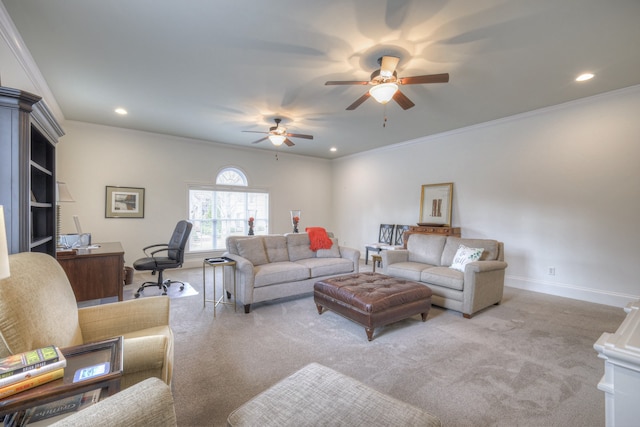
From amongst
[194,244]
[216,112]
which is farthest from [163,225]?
[216,112]

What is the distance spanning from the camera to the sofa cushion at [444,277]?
336 cm

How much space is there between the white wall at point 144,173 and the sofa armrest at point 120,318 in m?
4.34

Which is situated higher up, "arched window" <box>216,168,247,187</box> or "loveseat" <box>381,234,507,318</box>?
"arched window" <box>216,168,247,187</box>

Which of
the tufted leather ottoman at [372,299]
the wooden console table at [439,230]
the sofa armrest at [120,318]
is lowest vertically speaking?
the tufted leather ottoman at [372,299]

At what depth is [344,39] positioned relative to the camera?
100 inches

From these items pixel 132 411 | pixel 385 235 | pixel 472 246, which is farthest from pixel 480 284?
pixel 132 411

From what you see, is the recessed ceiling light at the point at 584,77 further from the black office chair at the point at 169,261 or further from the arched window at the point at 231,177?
the arched window at the point at 231,177

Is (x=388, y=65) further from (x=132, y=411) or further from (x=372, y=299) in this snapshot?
(x=132, y=411)

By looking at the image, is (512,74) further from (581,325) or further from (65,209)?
(65,209)

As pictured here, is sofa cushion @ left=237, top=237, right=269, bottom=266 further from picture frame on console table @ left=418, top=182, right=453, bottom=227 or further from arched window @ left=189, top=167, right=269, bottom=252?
picture frame on console table @ left=418, top=182, right=453, bottom=227

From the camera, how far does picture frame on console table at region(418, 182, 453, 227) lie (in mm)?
5512

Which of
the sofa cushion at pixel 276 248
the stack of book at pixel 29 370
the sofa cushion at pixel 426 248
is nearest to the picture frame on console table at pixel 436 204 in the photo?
the sofa cushion at pixel 426 248

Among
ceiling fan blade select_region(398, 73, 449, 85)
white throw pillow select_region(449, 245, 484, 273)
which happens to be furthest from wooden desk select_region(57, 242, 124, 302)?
white throw pillow select_region(449, 245, 484, 273)

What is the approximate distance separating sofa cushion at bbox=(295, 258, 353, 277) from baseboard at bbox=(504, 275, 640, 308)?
2.84 m
